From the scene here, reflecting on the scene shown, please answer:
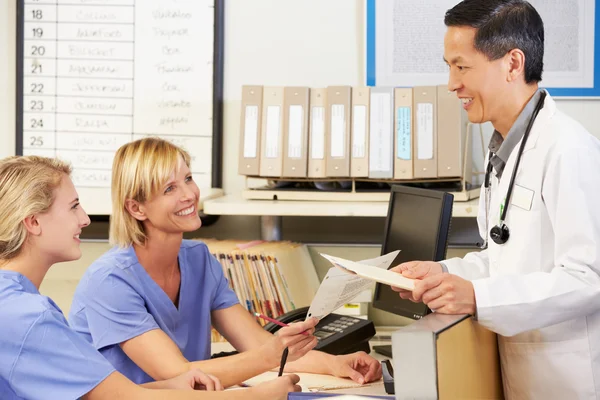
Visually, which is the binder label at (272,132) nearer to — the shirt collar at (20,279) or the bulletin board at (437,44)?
the bulletin board at (437,44)

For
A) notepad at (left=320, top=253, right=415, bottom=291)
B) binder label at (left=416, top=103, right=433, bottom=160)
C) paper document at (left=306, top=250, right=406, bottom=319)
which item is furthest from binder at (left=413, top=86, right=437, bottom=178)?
notepad at (left=320, top=253, right=415, bottom=291)

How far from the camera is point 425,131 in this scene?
101 inches

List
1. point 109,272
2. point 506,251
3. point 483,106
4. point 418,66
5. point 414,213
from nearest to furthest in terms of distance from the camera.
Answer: point 506,251, point 483,106, point 109,272, point 414,213, point 418,66

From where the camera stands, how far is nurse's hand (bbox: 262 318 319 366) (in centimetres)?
178

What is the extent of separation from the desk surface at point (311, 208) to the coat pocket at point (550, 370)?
102 cm

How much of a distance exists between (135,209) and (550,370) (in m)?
1.11

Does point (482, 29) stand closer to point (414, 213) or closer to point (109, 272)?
point (414, 213)

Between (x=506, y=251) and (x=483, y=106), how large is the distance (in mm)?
314

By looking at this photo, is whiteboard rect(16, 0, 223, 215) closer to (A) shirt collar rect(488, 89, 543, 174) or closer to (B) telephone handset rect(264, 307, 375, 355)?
(B) telephone handset rect(264, 307, 375, 355)

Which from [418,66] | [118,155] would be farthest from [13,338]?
[418,66]

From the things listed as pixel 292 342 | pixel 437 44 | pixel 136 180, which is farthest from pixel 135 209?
pixel 437 44

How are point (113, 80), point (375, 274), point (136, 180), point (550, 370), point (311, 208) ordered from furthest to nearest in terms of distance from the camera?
point (113, 80), point (311, 208), point (136, 180), point (550, 370), point (375, 274)

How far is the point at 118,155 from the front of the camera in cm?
209

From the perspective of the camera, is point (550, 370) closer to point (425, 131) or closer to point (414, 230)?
point (414, 230)
